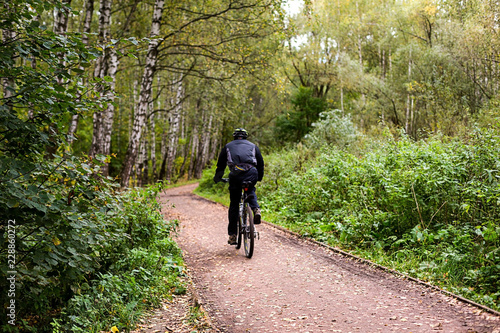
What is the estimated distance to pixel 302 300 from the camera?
488 cm

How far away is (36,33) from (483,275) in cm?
618

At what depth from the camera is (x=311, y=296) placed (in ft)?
16.5

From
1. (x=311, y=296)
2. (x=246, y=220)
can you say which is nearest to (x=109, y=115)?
(x=246, y=220)

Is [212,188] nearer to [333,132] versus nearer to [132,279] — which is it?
[333,132]

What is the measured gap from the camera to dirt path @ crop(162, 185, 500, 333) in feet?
13.4

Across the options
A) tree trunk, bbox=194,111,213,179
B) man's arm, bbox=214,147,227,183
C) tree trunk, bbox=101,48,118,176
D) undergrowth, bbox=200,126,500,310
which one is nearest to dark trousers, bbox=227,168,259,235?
man's arm, bbox=214,147,227,183

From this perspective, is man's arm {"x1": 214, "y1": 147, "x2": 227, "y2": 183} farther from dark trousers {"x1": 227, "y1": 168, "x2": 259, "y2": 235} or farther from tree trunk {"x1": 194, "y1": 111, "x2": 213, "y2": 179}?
tree trunk {"x1": 194, "y1": 111, "x2": 213, "y2": 179}

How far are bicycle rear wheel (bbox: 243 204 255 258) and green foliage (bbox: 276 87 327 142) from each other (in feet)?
78.5

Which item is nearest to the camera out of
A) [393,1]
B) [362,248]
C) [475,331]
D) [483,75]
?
[475,331]

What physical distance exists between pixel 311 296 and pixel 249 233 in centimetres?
209

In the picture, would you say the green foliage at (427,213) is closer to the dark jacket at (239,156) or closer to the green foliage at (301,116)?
the dark jacket at (239,156)

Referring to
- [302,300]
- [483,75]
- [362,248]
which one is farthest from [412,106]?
[302,300]

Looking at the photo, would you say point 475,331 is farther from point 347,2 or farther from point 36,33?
point 347,2

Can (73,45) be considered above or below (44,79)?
above
